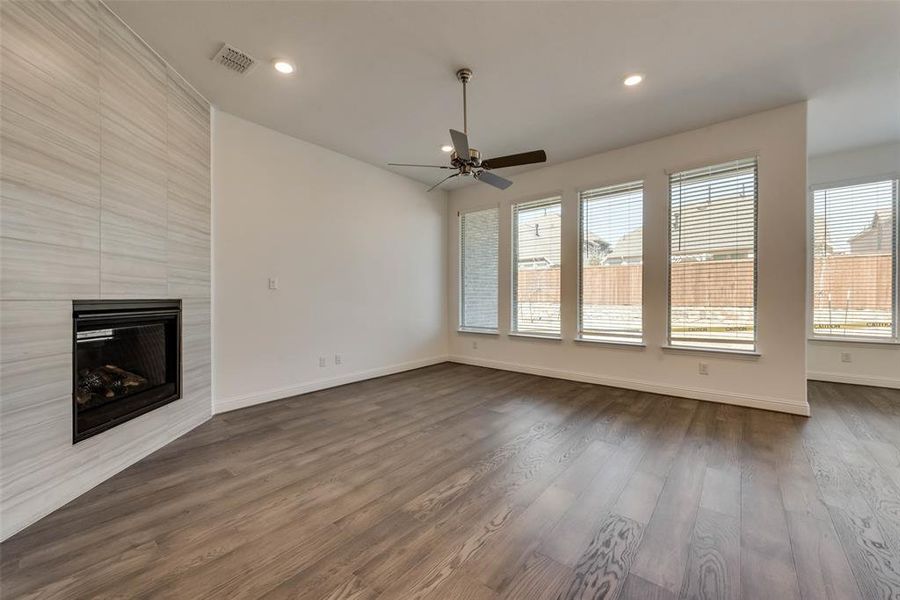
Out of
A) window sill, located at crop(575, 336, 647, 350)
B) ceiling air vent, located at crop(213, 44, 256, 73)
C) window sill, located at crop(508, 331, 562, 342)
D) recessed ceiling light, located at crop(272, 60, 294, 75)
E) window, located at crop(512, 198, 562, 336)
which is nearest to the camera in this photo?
ceiling air vent, located at crop(213, 44, 256, 73)

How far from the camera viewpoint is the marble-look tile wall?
172cm

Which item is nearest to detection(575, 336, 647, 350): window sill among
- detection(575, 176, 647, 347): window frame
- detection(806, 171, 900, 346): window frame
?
detection(575, 176, 647, 347): window frame

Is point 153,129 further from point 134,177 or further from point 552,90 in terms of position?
point 552,90

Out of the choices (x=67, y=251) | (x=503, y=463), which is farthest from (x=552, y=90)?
(x=67, y=251)

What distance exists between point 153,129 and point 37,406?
6.67ft

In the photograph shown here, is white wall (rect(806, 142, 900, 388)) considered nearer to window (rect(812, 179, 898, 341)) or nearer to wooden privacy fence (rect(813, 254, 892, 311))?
window (rect(812, 179, 898, 341))

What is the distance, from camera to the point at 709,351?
3.79m

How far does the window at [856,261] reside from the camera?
4309mm

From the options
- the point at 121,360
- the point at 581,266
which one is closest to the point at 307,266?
the point at 121,360

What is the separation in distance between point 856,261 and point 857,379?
1.53 meters

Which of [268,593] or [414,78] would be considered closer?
[268,593]

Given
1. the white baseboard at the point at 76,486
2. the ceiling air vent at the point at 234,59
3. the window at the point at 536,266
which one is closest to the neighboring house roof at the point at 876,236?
the window at the point at 536,266

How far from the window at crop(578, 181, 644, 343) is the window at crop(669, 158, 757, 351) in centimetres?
38

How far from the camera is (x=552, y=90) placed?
312cm
